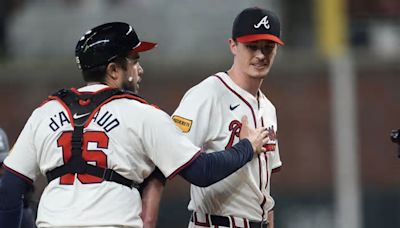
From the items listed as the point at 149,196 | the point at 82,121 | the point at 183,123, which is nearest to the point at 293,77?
the point at 183,123

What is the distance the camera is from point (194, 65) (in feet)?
47.4

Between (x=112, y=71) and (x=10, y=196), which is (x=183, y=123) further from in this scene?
(x=10, y=196)

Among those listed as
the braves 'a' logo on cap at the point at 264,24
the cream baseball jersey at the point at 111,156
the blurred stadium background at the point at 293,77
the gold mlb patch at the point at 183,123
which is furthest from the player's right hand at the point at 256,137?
the blurred stadium background at the point at 293,77

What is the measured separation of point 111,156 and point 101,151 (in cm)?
5

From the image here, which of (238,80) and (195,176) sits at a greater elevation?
(238,80)

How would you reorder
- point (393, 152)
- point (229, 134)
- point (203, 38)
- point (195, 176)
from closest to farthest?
point (195, 176)
point (229, 134)
point (393, 152)
point (203, 38)

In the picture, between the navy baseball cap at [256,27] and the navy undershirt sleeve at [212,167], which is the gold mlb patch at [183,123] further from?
the navy baseball cap at [256,27]

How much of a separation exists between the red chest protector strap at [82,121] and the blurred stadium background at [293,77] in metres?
8.34

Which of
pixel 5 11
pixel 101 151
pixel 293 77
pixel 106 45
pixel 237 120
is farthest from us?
pixel 5 11

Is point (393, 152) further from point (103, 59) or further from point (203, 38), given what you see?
point (103, 59)

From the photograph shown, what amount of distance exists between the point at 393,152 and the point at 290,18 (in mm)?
2382

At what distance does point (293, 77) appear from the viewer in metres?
14.7

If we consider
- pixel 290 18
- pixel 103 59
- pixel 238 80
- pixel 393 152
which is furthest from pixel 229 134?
pixel 290 18

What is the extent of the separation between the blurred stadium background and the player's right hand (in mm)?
7966
